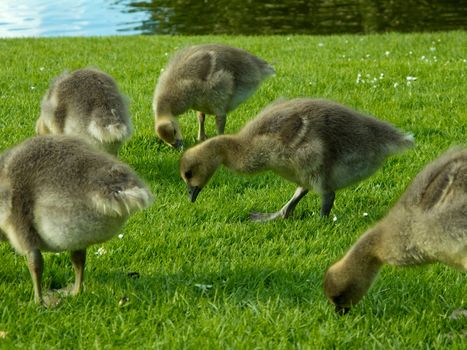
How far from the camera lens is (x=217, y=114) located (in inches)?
338

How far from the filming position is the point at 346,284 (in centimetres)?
448

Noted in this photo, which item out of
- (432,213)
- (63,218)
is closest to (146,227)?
(63,218)

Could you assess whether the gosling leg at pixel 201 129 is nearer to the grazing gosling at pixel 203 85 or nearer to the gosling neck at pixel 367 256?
the grazing gosling at pixel 203 85

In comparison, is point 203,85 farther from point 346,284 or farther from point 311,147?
point 346,284

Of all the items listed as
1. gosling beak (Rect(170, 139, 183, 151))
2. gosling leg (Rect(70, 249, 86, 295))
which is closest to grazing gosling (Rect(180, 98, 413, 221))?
gosling leg (Rect(70, 249, 86, 295))

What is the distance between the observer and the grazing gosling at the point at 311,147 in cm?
609

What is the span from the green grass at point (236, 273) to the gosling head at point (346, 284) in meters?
0.09

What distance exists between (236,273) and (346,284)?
0.98 meters

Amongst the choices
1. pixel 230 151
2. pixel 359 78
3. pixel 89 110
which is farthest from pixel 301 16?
pixel 230 151

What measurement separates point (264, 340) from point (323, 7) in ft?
81.2

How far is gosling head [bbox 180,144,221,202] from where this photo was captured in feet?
21.1

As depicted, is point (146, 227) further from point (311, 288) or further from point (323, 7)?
point (323, 7)

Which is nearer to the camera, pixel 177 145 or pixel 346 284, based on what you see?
pixel 346 284

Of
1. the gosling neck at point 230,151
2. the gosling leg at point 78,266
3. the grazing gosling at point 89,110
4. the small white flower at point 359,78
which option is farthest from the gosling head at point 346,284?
the small white flower at point 359,78
